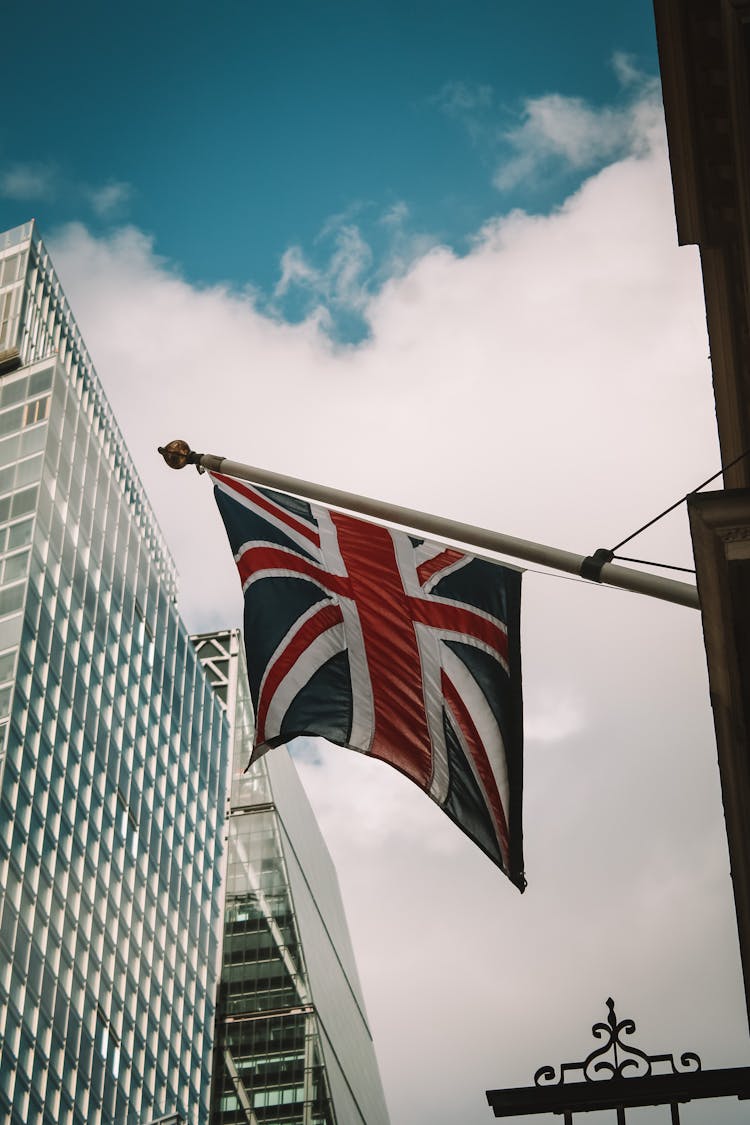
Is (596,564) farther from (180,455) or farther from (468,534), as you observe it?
(180,455)

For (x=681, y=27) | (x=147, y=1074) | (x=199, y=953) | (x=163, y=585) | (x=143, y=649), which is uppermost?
(x=163, y=585)

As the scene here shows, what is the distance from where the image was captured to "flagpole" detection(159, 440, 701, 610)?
9.34 m

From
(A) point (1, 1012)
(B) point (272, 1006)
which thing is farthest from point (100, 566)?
(B) point (272, 1006)

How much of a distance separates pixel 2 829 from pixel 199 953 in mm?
35551

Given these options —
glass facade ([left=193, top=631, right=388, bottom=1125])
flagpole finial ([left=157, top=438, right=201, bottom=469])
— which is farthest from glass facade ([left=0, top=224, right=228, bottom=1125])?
flagpole finial ([left=157, top=438, right=201, bottom=469])

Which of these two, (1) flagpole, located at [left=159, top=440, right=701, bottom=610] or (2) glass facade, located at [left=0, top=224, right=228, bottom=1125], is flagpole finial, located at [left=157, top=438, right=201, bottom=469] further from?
(2) glass facade, located at [left=0, top=224, right=228, bottom=1125]

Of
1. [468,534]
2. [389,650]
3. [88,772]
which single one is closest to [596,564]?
[468,534]

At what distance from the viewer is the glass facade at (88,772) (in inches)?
2527

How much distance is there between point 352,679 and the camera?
1164 cm

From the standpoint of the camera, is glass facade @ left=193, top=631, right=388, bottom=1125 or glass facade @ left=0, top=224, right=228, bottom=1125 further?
glass facade @ left=193, top=631, right=388, bottom=1125

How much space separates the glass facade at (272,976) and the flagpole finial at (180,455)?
284ft

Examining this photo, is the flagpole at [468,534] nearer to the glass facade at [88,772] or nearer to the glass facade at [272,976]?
the glass facade at [88,772]

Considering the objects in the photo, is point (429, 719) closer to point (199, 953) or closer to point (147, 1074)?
point (147, 1074)

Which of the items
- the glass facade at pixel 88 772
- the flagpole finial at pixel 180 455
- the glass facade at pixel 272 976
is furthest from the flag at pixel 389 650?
the glass facade at pixel 272 976
